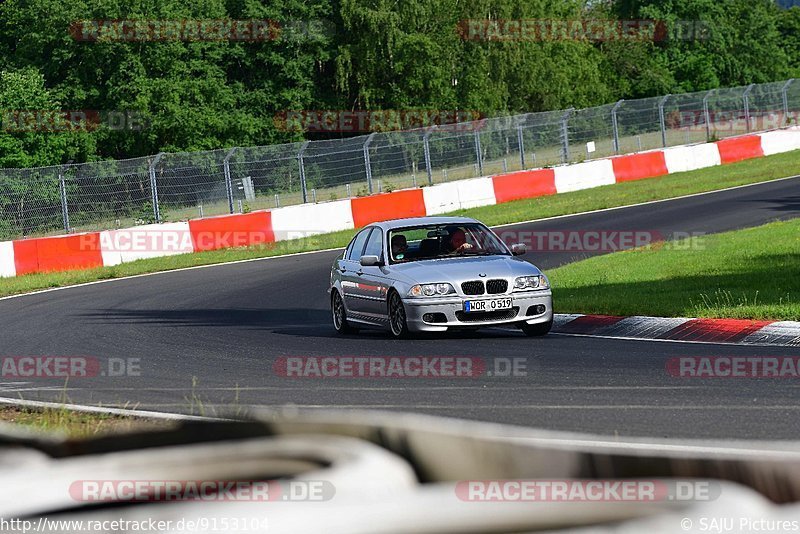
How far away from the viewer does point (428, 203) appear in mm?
33156

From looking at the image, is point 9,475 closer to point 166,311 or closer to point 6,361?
point 6,361

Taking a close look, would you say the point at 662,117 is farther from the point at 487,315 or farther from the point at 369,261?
the point at 487,315

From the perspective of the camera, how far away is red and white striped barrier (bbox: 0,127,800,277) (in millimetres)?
26922

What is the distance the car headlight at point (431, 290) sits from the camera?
520 inches

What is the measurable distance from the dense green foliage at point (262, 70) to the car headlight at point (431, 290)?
4342cm

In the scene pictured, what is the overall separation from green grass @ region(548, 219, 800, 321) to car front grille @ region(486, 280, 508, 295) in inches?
59.7

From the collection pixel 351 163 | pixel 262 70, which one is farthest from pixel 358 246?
pixel 262 70

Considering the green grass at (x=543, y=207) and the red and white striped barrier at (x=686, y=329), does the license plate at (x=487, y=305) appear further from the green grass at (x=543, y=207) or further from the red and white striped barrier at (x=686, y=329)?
the green grass at (x=543, y=207)

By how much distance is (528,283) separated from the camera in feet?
43.4

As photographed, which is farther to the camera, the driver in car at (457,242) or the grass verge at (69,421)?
the driver in car at (457,242)

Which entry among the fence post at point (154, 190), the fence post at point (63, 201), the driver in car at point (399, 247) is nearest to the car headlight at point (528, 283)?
the driver in car at point (399, 247)

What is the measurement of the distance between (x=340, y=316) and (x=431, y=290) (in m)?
2.26

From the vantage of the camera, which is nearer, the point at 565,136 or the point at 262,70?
the point at 565,136

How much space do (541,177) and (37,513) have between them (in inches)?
1318
